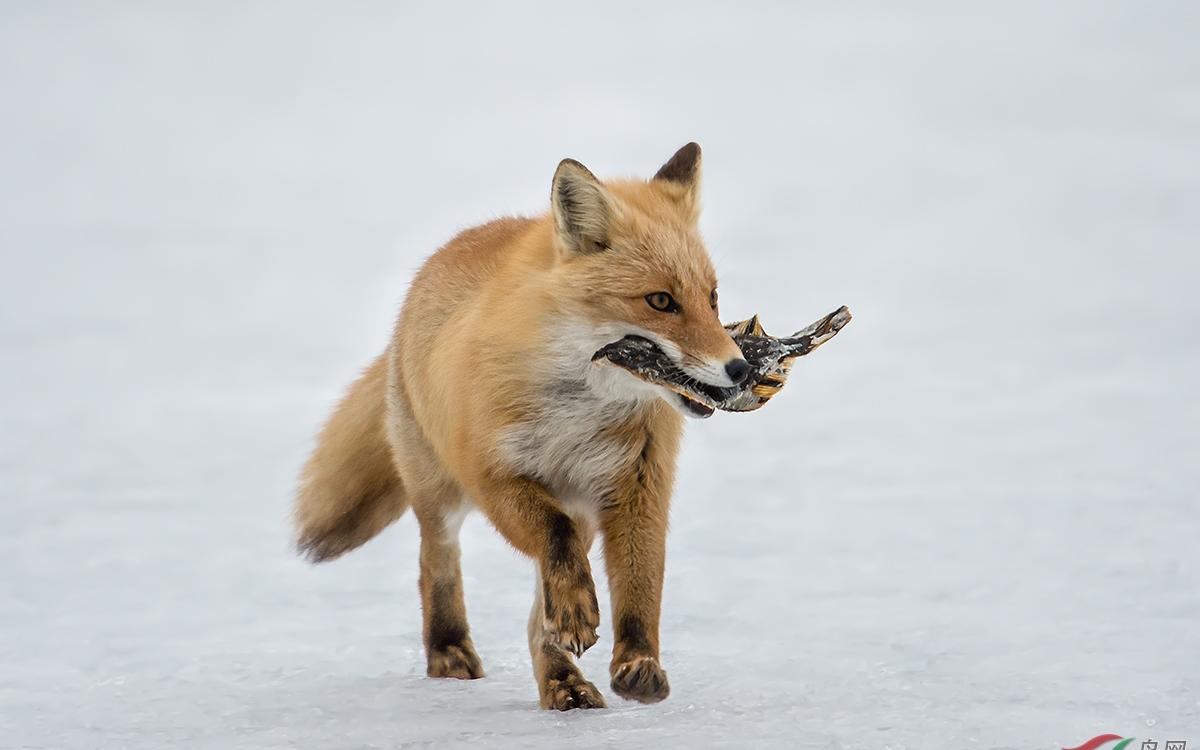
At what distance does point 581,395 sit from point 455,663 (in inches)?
59.3

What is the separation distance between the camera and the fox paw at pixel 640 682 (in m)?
4.27

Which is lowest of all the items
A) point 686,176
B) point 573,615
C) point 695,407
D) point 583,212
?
point 573,615

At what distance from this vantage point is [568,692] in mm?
4742

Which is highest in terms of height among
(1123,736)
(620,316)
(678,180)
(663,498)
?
(678,180)

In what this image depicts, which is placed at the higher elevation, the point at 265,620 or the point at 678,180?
the point at 678,180

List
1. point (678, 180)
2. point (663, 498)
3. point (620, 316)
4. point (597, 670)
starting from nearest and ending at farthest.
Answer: point (620, 316)
point (663, 498)
point (678, 180)
point (597, 670)

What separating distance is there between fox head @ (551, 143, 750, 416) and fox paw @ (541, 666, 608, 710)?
1.13 m

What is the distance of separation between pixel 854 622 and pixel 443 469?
1.93 m

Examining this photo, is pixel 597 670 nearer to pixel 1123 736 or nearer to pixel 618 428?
pixel 618 428

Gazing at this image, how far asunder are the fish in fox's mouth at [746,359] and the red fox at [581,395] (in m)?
0.03

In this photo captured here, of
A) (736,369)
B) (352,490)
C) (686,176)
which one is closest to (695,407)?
(736,369)

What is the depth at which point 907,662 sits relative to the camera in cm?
530

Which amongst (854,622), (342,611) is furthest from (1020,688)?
(342,611)

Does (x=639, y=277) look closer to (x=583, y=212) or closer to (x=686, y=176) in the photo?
(x=583, y=212)
